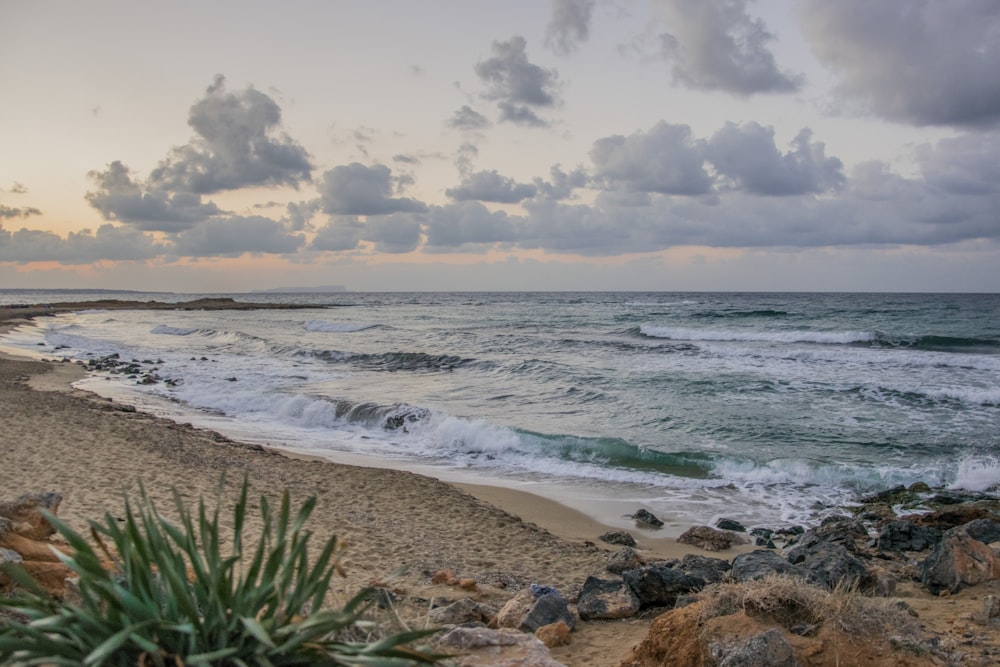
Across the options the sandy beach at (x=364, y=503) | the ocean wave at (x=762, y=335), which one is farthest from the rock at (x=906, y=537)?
the ocean wave at (x=762, y=335)

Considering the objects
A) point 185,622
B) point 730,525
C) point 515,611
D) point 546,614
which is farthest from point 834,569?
point 185,622

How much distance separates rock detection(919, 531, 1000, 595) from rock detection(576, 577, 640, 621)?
2668 millimetres

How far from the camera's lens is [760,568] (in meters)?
4.94

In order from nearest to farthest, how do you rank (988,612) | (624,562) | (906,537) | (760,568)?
(988,612) → (760,568) → (624,562) → (906,537)

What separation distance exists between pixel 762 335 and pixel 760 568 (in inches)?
1335

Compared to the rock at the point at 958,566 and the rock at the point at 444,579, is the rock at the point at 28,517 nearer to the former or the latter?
the rock at the point at 444,579

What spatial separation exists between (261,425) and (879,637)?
13.7 metres

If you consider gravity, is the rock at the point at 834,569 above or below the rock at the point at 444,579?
above

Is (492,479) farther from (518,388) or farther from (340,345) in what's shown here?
(340,345)

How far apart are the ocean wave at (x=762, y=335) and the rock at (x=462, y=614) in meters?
32.6

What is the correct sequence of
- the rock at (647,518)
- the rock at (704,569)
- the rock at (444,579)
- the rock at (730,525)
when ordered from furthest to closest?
the rock at (647,518)
the rock at (730,525)
the rock at (444,579)
the rock at (704,569)

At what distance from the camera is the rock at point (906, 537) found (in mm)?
7242

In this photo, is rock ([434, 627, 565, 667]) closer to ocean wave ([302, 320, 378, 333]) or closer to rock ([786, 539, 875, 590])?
rock ([786, 539, 875, 590])

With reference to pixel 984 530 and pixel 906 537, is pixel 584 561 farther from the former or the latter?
pixel 984 530
